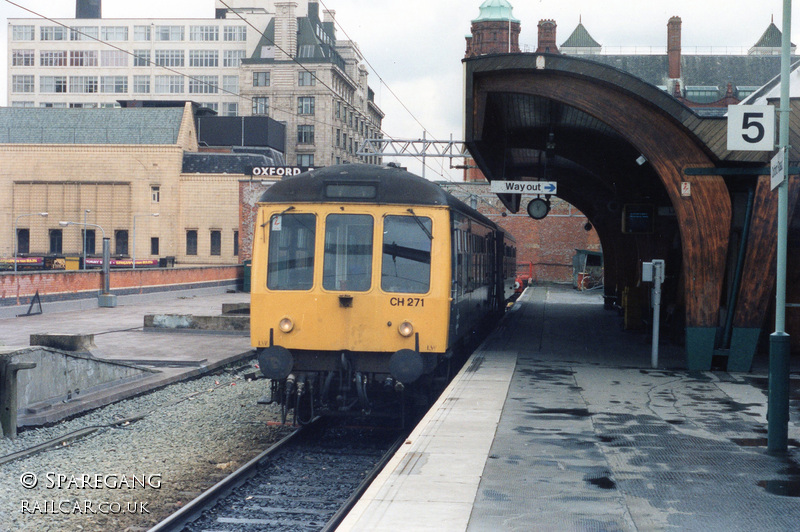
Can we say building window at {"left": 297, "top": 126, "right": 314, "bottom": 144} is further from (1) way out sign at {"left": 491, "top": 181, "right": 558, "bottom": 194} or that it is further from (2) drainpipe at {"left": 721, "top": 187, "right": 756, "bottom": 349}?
(2) drainpipe at {"left": 721, "top": 187, "right": 756, "bottom": 349}

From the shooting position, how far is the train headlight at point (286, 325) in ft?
34.1

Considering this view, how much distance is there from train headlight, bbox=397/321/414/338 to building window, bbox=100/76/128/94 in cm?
9323

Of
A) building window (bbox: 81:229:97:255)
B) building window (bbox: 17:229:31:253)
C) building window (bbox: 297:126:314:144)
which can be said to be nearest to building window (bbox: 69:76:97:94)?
building window (bbox: 297:126:314:144)

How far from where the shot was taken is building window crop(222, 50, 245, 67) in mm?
94094

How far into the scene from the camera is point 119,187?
63688 mm

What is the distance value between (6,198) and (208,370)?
54.3 meters

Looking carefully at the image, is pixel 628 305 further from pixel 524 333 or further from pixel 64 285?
pixel 64 285

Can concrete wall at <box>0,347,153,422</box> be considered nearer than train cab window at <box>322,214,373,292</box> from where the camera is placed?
No

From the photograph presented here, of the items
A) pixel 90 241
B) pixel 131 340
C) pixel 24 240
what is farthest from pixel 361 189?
pixel 24 240

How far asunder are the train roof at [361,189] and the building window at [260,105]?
78.9m

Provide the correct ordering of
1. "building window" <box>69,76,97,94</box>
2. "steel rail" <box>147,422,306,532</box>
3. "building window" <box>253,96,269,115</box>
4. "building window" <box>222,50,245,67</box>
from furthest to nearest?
"building window" <box>69,76,97,94</box>, "building window" <box>222,50,245,67</box>, "building window" <box>253,96,269,115</box>, "steel rail" <box>147,422,306,532</box>

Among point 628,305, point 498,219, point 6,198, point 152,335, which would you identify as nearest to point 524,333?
point 628,305

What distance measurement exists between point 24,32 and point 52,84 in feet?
20.5

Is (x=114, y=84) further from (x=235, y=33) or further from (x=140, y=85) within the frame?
(x=235, y=33)
